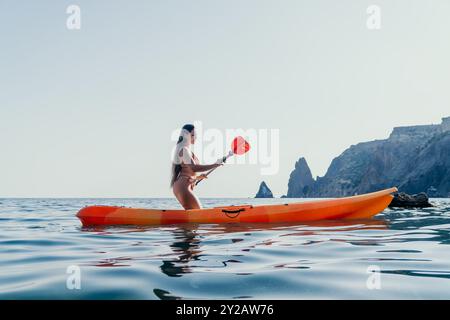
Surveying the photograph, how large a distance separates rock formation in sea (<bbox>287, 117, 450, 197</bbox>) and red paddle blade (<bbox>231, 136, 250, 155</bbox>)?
79625 millimetres

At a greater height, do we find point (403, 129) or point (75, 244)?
point (403, 129)

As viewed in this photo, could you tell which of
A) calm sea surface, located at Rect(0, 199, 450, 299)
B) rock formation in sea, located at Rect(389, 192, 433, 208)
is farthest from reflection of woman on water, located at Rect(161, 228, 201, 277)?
rock formation in sea, located at Rect(389, 192, 433, 208)

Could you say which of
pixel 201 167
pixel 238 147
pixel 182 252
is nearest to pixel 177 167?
pixel 201 167

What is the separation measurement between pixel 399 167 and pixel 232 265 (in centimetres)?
13636

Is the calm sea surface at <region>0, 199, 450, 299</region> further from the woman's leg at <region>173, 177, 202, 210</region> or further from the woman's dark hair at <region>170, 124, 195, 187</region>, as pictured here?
the woman's dark hair at <region>170, 124, 195, 187</region>

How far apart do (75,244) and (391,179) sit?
436ft

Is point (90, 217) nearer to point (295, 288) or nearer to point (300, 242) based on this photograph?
point (300, 242)

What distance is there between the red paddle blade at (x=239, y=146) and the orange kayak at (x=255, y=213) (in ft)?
4.63

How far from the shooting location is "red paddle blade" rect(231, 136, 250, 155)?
10.4m

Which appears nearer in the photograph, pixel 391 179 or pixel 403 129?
pixel 391 179

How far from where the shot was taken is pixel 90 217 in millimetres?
10297

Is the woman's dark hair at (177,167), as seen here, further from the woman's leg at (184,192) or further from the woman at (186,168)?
the woman's leg at (184,192)
